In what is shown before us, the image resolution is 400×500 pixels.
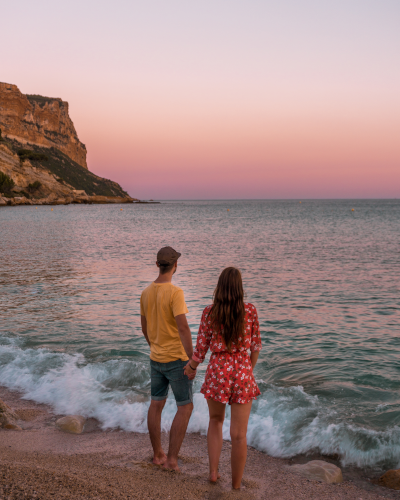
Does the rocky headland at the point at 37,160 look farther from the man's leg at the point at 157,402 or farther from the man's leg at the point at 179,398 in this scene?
the man's leg at the point at 179,398

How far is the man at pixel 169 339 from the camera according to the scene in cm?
397

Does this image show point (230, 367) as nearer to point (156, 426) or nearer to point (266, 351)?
point (156, 426)

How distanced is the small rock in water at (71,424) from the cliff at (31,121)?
168m

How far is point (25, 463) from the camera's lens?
156 inches

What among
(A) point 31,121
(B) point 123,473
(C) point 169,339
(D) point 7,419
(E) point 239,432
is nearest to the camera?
→ (E) point 239,432

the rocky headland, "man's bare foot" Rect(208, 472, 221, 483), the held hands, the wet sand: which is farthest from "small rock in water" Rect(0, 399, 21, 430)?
the rocky headland

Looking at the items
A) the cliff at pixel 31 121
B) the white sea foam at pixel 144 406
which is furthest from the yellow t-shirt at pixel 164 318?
the cliff at pixel 31 121

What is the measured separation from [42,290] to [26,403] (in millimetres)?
8410

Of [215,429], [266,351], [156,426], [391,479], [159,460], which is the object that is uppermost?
[215,429]

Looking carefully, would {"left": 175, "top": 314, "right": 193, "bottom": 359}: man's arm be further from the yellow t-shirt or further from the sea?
the sea

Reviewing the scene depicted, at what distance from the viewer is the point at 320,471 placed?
14.7ft

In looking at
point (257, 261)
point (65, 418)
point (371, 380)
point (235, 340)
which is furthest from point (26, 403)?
point (257, 261)

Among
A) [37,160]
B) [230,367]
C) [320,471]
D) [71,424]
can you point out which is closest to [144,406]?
[71,424]

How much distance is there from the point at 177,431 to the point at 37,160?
150754 millimetres
